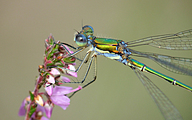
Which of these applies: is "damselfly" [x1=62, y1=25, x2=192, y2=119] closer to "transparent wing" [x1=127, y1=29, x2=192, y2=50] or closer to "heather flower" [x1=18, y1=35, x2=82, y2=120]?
"transparent wing" [x1=127, y1=29, x2=192, y2=50]

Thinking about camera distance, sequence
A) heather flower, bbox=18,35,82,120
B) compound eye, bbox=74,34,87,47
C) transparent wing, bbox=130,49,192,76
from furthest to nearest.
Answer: transparent wing, bbox=130,49,192,76, compound eye, bbox=74,34,87,47, heather flower, bbox=18,35,82,120

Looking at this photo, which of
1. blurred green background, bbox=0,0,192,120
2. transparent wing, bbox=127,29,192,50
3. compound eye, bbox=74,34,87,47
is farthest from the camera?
blurred green background, bbox=0,0,192,120

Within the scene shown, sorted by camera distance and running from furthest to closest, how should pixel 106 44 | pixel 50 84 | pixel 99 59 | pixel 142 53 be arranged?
pixel 99 59 → pixel 142 53 → pixel 106 44 → pixel 50 84

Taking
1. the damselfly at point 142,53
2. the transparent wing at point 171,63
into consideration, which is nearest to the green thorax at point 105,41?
the damselfly at point 142,53

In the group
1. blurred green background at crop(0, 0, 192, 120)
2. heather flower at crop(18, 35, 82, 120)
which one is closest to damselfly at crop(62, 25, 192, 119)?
heather flower at crop(18, 35, 82, 120)

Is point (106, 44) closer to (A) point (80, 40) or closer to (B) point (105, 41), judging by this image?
(B) point (105, 41)

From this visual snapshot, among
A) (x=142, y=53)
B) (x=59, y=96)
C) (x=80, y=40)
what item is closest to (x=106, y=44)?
(x=80, y=40)

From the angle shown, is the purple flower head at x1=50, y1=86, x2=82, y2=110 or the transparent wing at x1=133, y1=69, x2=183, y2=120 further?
the transparent wing at x1=133, y1=69, x2=183, y2=120

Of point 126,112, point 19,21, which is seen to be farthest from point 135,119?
point 19,21
